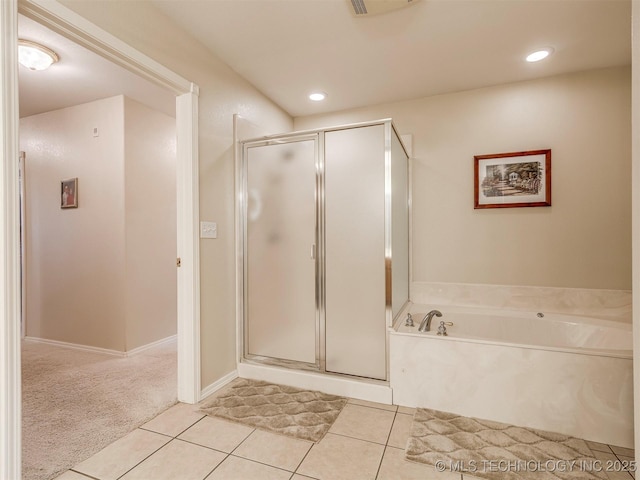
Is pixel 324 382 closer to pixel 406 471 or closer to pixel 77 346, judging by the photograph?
pixel 406 471

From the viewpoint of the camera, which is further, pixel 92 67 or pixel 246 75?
pixel 246 75

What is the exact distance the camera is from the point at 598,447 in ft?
5.85

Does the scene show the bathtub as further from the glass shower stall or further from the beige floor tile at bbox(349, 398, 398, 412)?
the glass shower stall

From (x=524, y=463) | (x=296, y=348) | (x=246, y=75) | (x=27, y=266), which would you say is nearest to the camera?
(x=524, y=463)

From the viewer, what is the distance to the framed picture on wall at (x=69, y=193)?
3420 mm

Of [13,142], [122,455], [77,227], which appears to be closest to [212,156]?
[13,142]

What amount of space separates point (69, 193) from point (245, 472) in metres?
3.37

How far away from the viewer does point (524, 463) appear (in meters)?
1.65

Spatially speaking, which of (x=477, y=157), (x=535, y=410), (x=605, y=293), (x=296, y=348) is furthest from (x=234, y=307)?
(x=605, y=293)

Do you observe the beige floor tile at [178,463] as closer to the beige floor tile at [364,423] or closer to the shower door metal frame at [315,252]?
the beige floor tile at [364,423]

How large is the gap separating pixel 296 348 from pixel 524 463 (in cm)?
157

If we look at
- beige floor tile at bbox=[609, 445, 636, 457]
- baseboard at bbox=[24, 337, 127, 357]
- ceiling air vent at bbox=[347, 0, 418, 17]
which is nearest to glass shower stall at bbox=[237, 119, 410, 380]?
ceiling air vent at bbox=[347, 0, 418, 17]

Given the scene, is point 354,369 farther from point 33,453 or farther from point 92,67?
point 92,67

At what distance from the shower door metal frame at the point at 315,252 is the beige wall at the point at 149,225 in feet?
4.40
